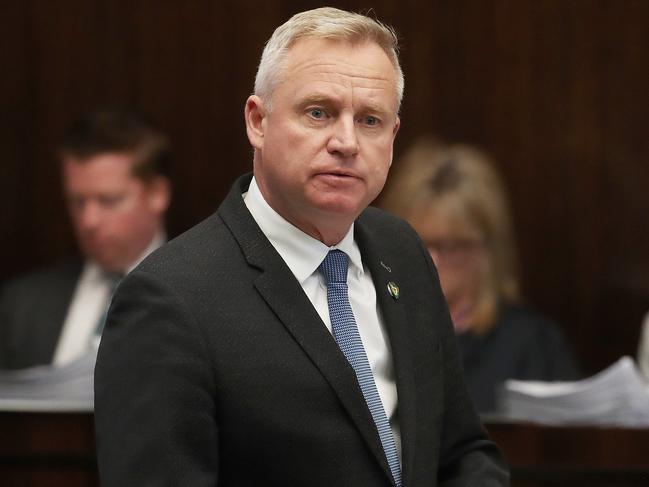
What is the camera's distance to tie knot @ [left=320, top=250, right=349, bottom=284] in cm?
233

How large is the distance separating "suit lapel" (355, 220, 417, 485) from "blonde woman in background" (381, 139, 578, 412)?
1937 millimetres

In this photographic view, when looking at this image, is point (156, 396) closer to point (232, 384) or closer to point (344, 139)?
point (232, 384)

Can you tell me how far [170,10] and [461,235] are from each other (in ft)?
4.80

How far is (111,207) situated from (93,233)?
11 centimetres

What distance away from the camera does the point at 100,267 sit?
4617 mm

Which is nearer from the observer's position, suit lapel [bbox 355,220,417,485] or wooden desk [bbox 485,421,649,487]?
suit lapel [bbox 355,220,417,485]

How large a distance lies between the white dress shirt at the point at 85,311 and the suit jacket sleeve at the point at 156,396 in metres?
2.32

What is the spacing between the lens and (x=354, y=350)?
2.27 m

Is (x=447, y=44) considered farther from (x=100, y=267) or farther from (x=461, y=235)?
(x=100, y=267)

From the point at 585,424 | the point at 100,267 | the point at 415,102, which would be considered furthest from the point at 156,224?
the point at 585,424

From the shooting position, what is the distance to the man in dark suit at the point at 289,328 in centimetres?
209

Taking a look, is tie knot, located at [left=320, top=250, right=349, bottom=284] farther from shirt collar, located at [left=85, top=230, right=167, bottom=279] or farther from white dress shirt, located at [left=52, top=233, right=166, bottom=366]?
shirt collar, located at [left=85, top=230, right=167, bottom=279]

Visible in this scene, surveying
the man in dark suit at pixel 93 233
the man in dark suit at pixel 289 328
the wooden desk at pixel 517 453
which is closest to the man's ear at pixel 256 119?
the man in dark suit at pixel 289 328

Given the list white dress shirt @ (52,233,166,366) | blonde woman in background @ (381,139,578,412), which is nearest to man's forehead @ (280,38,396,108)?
blonde woman in background @ (381,139,578,412)
